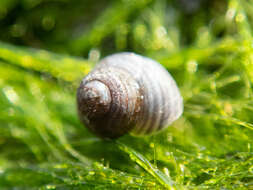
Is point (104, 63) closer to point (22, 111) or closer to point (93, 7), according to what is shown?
point (22, 111)

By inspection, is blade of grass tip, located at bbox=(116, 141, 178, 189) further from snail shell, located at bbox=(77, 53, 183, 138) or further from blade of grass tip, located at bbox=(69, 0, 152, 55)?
blade of grass tip, located at bbox=(69, 0, 152, 55)

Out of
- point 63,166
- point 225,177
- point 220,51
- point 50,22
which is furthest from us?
point 50,22

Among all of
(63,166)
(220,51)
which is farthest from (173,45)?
(63,166)

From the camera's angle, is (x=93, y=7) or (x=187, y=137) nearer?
(x=187, y=137)

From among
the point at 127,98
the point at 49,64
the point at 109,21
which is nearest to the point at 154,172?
the point at 127,98

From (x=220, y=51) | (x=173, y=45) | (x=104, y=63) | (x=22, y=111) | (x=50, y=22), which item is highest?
(x=50, y=22)

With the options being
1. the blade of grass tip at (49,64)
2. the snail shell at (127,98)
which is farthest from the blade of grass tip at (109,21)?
the snail shell at (127,98)

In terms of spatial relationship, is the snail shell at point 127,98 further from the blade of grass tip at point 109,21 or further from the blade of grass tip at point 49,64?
the blade of grass tip at point 109,21

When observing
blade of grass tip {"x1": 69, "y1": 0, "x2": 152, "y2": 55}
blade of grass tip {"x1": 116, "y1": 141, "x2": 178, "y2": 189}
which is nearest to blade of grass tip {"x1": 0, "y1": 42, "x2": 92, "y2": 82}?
blade of grass tip {"x1": 69, "y1": 0, "x2": 152, "y2": 55}
